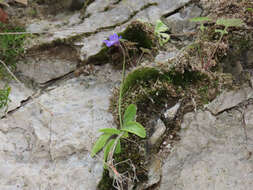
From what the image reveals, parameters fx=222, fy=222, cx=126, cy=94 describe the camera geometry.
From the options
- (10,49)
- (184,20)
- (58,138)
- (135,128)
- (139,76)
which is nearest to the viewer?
(135,128)

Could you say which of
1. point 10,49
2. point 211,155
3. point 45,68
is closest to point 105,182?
point 211,155

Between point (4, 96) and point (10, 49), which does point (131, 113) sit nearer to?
point (4, 96)

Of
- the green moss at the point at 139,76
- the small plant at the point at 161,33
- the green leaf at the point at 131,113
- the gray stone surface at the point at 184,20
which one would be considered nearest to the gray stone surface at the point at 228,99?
the green moss at the point at 139,76

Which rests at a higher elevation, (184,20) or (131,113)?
(184,20)

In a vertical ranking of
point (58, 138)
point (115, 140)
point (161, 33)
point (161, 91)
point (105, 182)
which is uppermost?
point (161, 33)

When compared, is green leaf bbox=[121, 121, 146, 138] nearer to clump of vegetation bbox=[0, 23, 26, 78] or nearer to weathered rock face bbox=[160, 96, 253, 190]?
weathered rock face bbox=[160, 96, 253, 190]

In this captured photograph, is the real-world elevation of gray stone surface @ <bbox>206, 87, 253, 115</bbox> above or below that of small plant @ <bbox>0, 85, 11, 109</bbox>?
below

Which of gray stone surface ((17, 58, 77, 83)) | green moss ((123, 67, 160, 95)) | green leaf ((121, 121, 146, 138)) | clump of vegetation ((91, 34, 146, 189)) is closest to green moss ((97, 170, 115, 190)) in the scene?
clump of vegetation ((91, 34, 146, 189))
